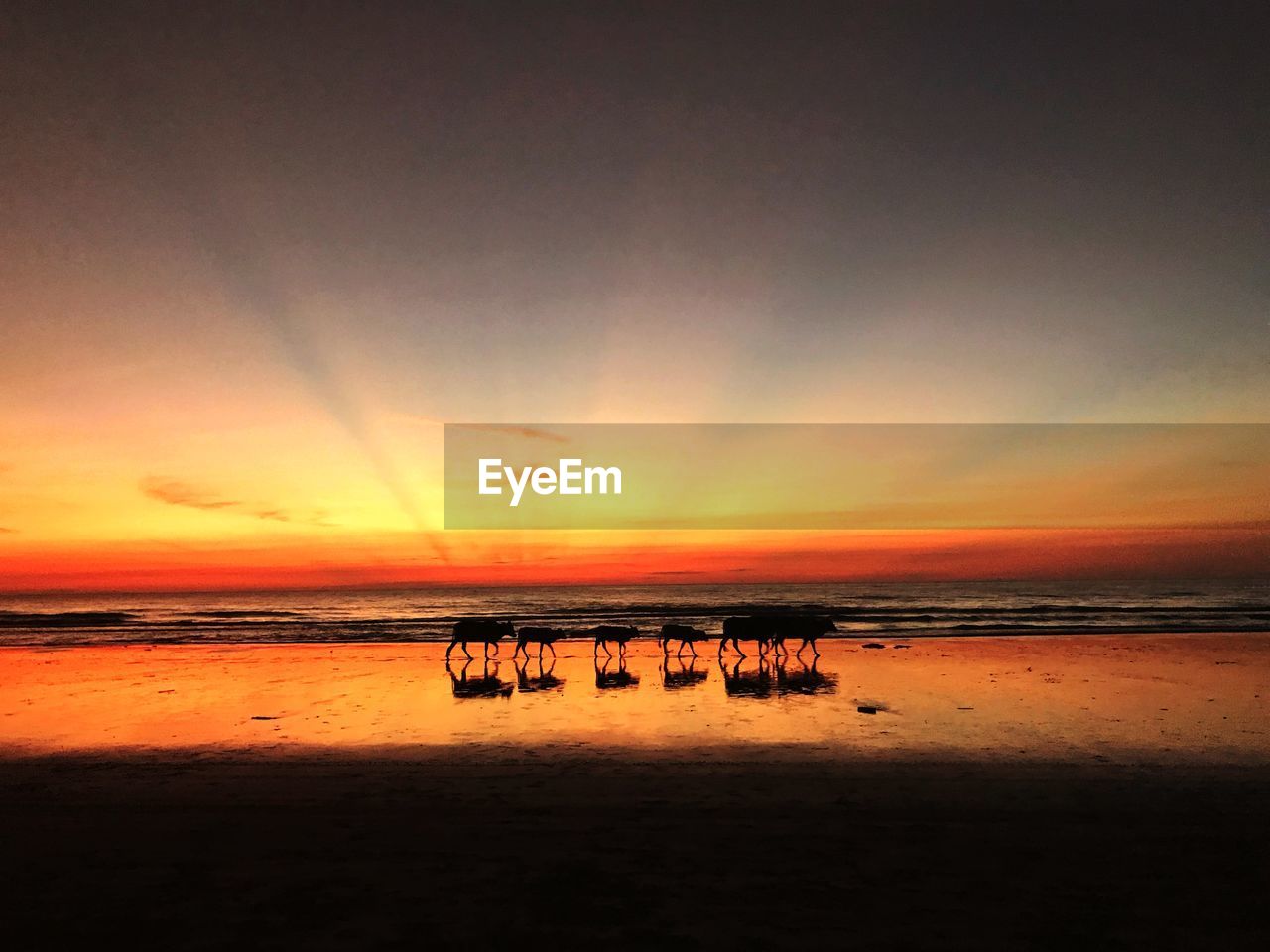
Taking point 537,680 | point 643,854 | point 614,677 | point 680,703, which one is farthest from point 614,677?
point 643,854

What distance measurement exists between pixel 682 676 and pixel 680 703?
11.0 feet

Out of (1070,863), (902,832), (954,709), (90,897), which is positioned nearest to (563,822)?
(902,832)

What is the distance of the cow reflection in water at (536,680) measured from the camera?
1634 cm

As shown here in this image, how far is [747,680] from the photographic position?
16922mm

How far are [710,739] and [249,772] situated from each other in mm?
6157

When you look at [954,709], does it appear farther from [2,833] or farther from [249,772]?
[2,833]

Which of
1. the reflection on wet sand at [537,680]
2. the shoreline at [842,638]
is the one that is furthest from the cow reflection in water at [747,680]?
the shoreline at [842,638]

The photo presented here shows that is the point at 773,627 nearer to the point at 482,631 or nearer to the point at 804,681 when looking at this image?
the point at 804,681

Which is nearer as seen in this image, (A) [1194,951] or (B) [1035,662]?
(A) [1194,951]

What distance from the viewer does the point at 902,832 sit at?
7340 millimetres

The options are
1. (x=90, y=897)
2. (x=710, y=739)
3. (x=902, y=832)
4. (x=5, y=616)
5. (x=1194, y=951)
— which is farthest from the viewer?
(x=5, y=616)

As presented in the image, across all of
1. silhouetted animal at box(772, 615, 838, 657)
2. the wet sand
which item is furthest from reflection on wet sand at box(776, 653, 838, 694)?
silhouetted animal at box(772, 615, 838, 657)

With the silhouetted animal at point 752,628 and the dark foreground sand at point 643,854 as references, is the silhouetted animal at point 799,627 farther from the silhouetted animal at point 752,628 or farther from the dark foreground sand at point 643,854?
the dark foreground sand at point 643,854

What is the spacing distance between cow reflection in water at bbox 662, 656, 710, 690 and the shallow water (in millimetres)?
82
